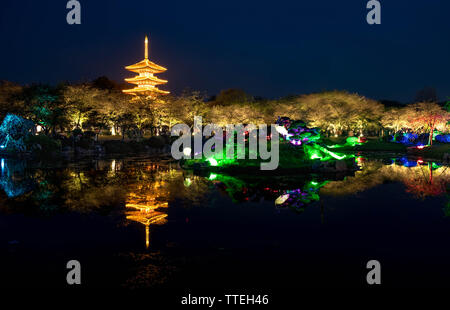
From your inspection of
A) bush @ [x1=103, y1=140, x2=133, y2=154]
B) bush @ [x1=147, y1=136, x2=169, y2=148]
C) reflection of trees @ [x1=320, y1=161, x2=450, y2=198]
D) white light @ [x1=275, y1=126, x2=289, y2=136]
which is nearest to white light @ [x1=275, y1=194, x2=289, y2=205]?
reflection of trees @ [x1=320, y1=161, x2=450, y2=198]

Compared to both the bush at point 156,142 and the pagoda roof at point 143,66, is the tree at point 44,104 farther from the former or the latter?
the pagoda roof at point 143,66

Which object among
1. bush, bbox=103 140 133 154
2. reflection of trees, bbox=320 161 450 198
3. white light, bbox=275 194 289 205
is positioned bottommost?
white light, bbox=275 194 289 205

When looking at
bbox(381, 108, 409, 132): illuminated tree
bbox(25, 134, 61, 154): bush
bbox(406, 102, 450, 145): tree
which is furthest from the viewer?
bbox(381, 108, 409, 132): illuminated tree

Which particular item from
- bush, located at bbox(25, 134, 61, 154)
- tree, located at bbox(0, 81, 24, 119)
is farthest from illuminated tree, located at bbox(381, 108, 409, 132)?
tree, located at bbox(0, 81, 24, 119)

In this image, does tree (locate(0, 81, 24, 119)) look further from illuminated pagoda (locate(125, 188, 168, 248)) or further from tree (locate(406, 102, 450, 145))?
tree (locate(406, 102, 450, 145))

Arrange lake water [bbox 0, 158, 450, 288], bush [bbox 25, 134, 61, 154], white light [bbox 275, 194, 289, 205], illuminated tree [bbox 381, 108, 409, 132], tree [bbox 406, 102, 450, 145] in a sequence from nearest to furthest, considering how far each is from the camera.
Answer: lake water [bbox 0, 158, 450, 288] < white light [bbox 275, 194, 289, 205] < bush [bbox 25, 134, 61, 154] < tree [bbox 406, 102, 450, 145] < illuminated tree [bbox 381, 108, 409, 132]

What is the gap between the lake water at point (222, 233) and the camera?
23.2 ft

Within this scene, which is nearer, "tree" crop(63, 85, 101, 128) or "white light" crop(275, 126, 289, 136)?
"white light" crop(275, 126, 289, 136)

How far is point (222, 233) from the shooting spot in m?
9.94

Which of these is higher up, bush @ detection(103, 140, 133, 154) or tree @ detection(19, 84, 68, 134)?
tree @ detection(19, 84, 68, 134)

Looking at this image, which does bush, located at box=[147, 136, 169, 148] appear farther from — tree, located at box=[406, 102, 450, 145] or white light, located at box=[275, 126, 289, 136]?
tree, located at box=[406, 102, 450, 145]

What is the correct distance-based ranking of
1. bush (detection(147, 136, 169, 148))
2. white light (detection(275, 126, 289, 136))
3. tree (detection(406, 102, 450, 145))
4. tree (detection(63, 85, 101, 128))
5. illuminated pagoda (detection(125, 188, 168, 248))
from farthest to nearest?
bush (detection(147, 136, 169, 148)), tree (detection(406, 102, 450, 145)), tree (detection(63, 85, 101, 128)), white light (detection(275, 126, 289, 136)), illuminated pagoda (detection(125, 188, 168, 248))

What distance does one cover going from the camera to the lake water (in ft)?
23.2
